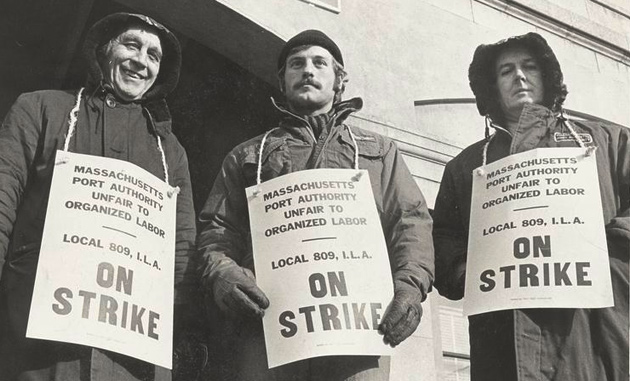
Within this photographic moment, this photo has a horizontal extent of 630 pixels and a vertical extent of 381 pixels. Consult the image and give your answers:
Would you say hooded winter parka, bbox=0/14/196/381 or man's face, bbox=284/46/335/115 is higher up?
man's face, bbox=284/46/335/115

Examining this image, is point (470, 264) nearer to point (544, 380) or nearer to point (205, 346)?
point (544, 380)

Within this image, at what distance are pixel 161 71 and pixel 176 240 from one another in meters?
0.75

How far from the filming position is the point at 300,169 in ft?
12.0

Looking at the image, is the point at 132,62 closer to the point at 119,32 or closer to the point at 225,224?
the point at 119,32

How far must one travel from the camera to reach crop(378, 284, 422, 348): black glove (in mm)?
3262

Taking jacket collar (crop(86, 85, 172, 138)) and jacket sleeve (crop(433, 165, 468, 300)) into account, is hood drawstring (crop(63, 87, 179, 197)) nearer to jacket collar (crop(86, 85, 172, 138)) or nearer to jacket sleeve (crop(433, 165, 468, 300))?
jacket collar (crop(86, 85, 172, 138))

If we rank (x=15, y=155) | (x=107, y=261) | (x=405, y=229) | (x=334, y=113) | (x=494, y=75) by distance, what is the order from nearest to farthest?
(x=107, y=261), (x=15, y=155), (x=405, y=229), (x=334, y=113), (x=494, y=75)

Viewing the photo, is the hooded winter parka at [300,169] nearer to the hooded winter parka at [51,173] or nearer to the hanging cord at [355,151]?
the hanging cord at [355,151]

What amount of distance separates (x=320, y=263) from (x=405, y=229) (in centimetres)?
33

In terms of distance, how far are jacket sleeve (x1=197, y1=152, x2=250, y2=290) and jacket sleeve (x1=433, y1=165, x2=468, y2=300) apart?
79 cm

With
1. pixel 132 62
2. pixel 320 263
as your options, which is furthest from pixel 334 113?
pixel 132 62

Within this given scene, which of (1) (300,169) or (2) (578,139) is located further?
(2) (578,139)

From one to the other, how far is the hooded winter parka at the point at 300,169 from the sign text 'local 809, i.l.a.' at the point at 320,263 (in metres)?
0.08

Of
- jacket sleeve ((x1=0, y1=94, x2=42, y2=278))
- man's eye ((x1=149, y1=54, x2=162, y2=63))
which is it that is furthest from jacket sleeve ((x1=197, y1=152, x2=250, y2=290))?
jacket sleeve ((x1=0, y1=94, x2=42, y2=278))
